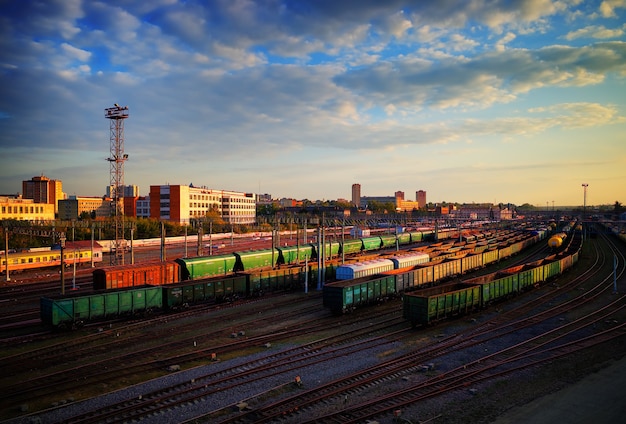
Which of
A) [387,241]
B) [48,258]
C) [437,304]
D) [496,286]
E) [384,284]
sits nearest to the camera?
[437,304]

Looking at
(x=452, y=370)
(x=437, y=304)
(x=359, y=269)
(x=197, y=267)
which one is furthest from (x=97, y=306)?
(x=452, y=370)

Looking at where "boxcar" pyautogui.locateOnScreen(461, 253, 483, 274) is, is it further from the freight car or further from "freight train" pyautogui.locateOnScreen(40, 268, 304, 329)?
the freight car

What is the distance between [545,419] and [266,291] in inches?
1143

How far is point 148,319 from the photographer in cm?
3184

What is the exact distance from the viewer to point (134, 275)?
37531mm

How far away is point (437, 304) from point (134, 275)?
2578 centimetres

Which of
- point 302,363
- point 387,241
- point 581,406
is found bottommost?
point 302,363

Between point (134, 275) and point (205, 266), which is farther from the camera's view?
point (205, 266)

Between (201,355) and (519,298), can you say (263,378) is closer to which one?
(201,355)

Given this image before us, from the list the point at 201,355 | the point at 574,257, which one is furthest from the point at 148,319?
the point at 574,257

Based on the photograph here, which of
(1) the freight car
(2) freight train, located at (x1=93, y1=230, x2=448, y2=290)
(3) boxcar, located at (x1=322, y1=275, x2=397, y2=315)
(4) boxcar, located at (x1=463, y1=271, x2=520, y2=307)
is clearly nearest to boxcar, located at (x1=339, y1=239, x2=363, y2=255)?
(2) freight train, located at (x1=93, y1=230, x2=448, y2=290)

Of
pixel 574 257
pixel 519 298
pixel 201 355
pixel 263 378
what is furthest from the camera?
pixel 574 257

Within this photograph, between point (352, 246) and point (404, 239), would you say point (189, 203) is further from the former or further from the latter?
point (352, 246)

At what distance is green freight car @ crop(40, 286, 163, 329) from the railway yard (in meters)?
0.87
